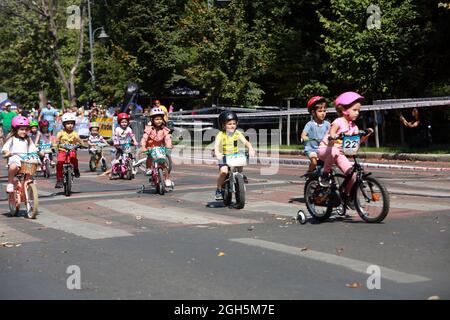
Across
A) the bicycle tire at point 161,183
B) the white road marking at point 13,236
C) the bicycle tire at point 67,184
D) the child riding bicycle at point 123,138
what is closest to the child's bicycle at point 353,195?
the white road marking at point 13,236

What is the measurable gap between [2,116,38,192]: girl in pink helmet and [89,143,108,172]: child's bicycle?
968 centimetres

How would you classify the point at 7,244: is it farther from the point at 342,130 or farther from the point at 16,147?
the point at 342,130

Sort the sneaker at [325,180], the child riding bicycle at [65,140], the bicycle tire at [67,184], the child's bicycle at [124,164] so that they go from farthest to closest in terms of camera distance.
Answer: the child's bicycle at [124,164] < the child riding bicycle at [65,140] < the bicycle tire at [67,184] < the sneaker at [325,180]

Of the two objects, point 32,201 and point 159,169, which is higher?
point 159,169

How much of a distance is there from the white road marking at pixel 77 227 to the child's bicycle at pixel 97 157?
972 centimetres

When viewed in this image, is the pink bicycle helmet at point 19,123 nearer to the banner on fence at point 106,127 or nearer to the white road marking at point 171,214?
the white road marking at point 171,214

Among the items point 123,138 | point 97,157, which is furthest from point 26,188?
point 97,157

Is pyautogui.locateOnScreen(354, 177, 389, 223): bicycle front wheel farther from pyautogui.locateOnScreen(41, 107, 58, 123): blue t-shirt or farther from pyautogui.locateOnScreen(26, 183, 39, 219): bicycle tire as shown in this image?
pyautogui.locateOnScreen(41, 107, 58, 123): blue t-shirt

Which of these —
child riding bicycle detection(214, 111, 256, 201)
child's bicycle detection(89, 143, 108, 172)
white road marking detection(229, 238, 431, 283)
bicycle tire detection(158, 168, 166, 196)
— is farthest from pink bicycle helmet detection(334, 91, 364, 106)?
child's bicycle detection(89, 143, 108, 172)

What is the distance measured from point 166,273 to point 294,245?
200 centimetres

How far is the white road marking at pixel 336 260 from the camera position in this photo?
7199 mm

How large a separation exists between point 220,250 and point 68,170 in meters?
8.17

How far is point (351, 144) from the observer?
10.6 metres

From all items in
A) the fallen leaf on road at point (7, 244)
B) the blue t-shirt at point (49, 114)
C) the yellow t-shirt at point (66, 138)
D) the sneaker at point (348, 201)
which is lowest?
the fallen leaf on road at point (7, 244)
